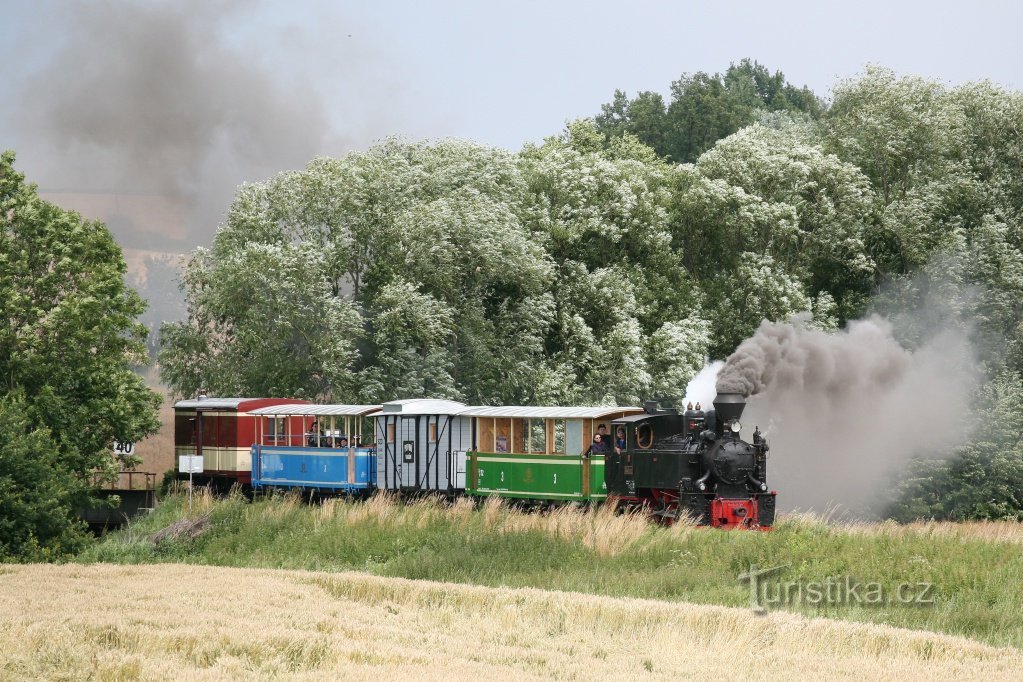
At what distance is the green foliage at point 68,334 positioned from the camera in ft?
119

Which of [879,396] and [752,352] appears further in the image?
[879,396]

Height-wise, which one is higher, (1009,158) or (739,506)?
(1009,158)

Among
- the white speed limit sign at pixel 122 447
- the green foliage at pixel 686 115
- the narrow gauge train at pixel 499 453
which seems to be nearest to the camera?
the narrow gauge train at pixel 499 453

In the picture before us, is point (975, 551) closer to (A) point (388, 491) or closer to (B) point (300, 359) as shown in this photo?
(A) point (388, 491)

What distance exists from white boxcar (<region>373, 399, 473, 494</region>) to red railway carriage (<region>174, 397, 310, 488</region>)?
12.7 ft

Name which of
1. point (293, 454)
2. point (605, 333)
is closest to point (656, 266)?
point (605, 333)

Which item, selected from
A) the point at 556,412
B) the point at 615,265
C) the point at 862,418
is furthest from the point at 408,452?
the point at 615,265

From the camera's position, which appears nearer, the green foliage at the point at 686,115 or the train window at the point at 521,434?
the train window at the point at 521,434

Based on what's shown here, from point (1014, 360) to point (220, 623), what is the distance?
34269 mm

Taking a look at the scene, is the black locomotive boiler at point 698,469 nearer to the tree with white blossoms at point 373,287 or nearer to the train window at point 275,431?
the train window at point 275,431

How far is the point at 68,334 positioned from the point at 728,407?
1891 cm

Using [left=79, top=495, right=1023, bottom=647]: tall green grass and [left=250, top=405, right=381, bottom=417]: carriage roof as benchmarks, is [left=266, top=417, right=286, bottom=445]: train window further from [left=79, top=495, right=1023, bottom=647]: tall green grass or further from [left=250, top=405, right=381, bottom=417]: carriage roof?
[left=79, top=495, right=1023, bottom=647]: tall green grass

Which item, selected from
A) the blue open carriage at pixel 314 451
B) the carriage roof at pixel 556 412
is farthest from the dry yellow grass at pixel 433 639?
the blue open carriage at pixel 314 451

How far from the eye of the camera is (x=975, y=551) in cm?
2277
